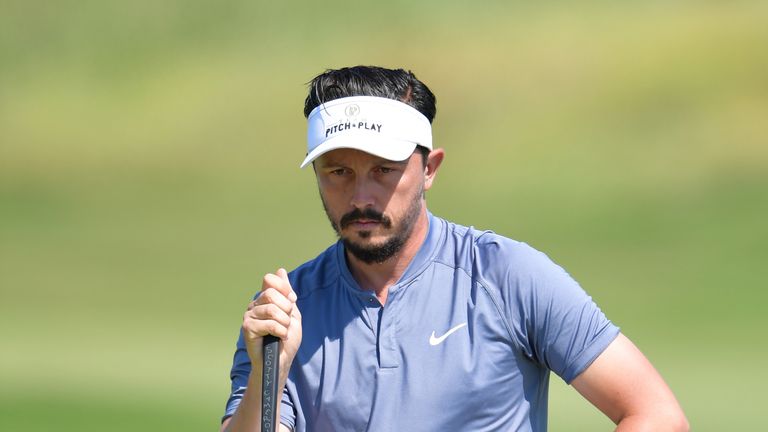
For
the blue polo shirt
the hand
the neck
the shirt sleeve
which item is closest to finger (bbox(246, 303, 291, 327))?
the hand

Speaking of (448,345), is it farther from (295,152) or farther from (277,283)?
(295,152)

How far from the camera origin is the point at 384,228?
3.09 meters

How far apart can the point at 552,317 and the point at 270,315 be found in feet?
2.13

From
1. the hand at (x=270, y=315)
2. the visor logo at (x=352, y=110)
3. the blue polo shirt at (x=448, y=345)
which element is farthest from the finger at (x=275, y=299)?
the visor logo at (x=352, y=110)

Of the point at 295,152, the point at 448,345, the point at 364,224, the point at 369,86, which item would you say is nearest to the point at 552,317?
the point at 448,345

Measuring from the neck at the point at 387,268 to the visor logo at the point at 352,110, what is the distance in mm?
295

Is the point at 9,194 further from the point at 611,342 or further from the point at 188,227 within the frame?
the point at 611,342

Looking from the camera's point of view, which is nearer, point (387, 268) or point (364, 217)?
point (364, 217)

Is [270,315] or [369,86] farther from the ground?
[369,86]

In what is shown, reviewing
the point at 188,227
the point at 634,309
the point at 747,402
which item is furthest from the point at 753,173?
the point at 188,227

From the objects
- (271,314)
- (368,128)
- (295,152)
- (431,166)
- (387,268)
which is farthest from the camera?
(295,152)

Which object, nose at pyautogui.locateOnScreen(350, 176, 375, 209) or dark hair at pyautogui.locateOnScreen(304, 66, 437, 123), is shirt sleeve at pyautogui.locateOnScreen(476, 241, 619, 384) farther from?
dark hair at pyautogui.locateOnScreen(304, 66, 437, 123)

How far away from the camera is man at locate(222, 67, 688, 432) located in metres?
2.98

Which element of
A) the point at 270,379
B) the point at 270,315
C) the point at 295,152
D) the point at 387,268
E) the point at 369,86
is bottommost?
the point at 270,379
